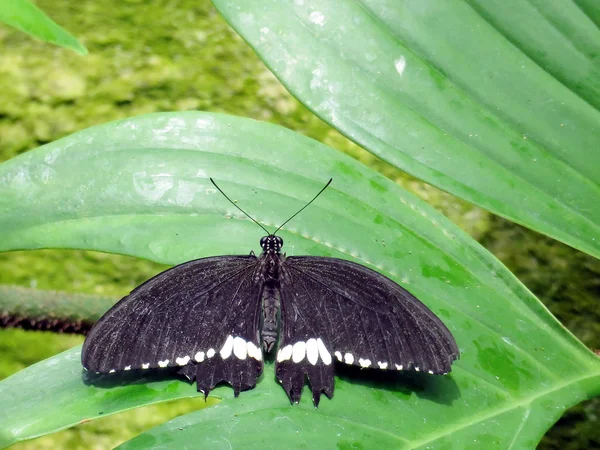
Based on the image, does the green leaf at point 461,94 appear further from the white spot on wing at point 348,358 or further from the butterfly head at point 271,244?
the white spot on wing at point 348,358

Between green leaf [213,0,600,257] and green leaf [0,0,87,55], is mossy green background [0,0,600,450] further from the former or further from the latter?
green leaf [0,0,87,55]

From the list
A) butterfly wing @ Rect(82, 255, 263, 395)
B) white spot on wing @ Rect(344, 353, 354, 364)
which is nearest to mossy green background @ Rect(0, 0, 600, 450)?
butterfly wing @ Rect(82, 255, 263, 395)

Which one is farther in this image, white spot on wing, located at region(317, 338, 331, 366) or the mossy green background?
the mossy green background

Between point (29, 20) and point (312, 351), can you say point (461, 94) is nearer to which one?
point (312, 351)

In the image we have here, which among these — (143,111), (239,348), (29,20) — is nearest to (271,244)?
(239,348)

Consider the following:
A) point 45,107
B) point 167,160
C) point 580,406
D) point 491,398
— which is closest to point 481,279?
A: point 491,398

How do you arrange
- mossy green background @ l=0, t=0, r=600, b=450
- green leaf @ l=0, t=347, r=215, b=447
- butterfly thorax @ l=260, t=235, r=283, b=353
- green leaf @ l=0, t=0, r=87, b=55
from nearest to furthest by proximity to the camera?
green leaf @ l=0, t=0, r=87, b=55 < green leaf @ l=0, t=347, r=215, b=447 < butterfly thorax @ l=260, t=235, r=283, b=353 < mossy green background @ l=0, t=0, r=600, b=450

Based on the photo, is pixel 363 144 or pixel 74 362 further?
pixel 363 144

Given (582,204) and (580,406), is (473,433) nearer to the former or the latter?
(582,204)
